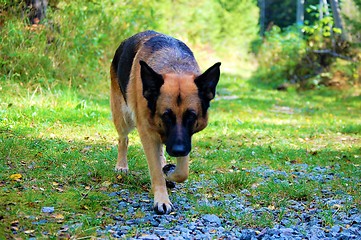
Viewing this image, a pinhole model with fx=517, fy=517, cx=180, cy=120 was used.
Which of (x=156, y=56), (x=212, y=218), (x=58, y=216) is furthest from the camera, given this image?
(x=156, y=56)

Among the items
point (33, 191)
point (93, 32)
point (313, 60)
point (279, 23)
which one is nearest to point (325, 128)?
point (93, 32)

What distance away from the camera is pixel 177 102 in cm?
480

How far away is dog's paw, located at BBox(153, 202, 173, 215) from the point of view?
16.0ft

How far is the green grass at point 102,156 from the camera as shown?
4746mm

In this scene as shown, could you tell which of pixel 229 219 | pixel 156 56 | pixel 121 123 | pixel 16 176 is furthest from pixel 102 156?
pixel 229 219

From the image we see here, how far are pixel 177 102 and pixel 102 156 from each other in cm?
244

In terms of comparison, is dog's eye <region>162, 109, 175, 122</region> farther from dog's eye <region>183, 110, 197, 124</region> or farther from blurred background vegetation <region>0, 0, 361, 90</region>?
blurred background vegetation <region>0, 0, 361, 90</region>

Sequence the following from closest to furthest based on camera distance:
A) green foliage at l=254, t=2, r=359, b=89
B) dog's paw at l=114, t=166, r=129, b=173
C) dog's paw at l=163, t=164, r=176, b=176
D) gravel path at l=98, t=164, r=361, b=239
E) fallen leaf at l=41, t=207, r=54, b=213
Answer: gravel path at l=98, t=164, r=361, b=239 → fallen leaf at l=41, t=207, r=54, b=213 → dog's paw at l=163, t=164, r=176, b=176 → dog's paw at l=114, t=166, r=129, b=173 → green foliage at l=254, t=2, r=359, b=89

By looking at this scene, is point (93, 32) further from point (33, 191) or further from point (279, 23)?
point (279, 23)

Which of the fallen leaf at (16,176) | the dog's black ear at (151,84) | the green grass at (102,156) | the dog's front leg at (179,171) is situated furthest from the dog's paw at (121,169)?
the dog's black ear at (151,84)

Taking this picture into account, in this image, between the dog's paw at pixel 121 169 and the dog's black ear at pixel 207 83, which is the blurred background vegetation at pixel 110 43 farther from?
the dog's black ear at pixel 207 83

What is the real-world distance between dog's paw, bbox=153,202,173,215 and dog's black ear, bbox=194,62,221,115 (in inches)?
38.8

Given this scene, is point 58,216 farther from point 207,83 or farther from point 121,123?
point 121,123

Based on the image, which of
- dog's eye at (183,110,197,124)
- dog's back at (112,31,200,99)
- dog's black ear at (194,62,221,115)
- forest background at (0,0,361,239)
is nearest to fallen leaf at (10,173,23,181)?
forest background at (0,0,361,239)
